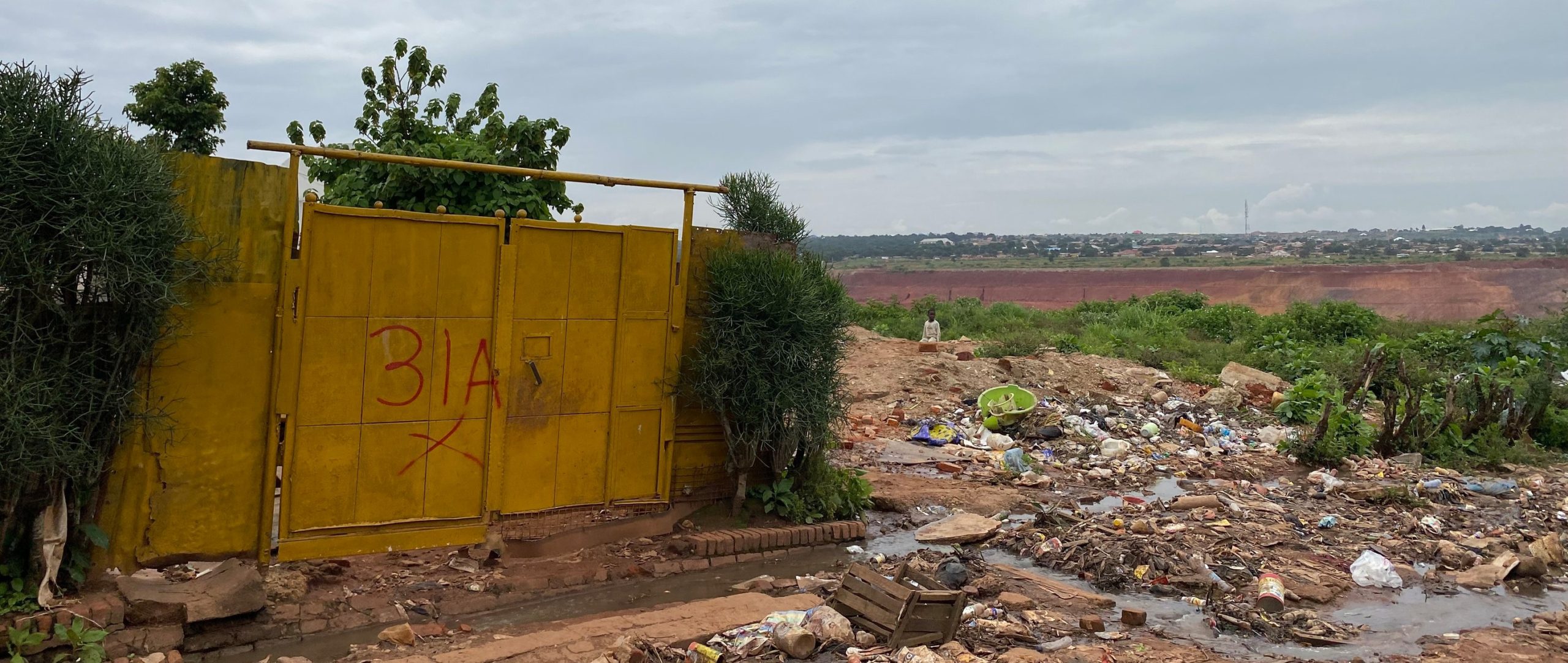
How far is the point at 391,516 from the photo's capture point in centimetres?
550

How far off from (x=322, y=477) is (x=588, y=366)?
162 cm

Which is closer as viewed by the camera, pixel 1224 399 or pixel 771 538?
pixel 771 538

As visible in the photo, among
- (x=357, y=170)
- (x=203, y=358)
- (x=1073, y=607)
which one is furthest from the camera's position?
(x=357, y=170)

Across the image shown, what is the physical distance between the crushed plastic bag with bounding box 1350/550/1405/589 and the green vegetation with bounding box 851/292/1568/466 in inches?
148

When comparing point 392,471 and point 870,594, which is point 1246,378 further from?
point 392,471

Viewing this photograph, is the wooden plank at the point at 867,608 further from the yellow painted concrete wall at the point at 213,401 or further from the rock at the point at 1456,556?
the rock at the point at 1456,556

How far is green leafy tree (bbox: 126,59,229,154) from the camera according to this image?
8.98 metres

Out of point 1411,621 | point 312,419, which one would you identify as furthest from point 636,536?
point 1411,621

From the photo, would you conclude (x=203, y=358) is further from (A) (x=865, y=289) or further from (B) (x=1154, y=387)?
(A) (x=865, y=289)

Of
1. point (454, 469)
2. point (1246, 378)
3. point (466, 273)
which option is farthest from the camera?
point (1246, 378)

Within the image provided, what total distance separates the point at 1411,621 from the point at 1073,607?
6.56ft

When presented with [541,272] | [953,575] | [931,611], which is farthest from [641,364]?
[931,611]

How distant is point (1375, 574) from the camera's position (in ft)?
21.3

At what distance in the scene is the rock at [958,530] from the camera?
7137 mm
